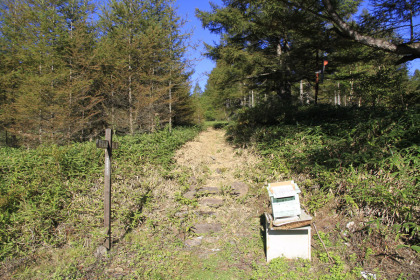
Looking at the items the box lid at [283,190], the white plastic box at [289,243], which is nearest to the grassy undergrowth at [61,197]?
the white plastic box at [289,243]

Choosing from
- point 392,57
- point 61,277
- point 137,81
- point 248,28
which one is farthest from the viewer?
point 137,81

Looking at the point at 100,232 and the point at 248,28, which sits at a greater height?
the point at 248,28

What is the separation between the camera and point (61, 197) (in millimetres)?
4574

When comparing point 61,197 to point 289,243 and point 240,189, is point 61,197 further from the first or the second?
point 289,243

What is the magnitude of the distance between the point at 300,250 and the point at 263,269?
23.4 inches

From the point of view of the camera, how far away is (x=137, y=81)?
10719 mm

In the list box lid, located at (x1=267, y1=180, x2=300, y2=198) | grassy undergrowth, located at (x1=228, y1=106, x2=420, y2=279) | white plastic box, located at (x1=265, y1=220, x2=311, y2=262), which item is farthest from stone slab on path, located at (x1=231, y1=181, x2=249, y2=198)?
box lid, located at (x1=267, y1=180, x2=300, y2=198)

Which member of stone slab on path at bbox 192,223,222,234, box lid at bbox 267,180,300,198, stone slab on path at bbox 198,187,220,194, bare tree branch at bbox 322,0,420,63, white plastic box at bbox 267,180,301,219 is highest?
bare tree branch at bbox 322,0,420,63

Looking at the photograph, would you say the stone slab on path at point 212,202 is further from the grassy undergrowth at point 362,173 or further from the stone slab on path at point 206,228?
the grassy undergrowth at point 362,173

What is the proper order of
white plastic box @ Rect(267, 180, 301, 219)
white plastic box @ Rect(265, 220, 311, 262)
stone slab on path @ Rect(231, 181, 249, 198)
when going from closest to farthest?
white plastic box @ Rect(267, 180, 301, 219) → white plastic box @ Rect(265, 220, 311, 262) → stone slab on path @ Rect(231, 181, 249, 198)

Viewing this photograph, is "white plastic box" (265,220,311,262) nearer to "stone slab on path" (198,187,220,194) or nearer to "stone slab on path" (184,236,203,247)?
"stone slab on path" (184,236,203,247)

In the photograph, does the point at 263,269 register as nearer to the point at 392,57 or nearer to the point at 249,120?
the point at 249,120

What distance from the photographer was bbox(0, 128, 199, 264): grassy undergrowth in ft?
12.7

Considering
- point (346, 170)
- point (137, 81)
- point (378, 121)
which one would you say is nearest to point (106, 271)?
point (346, 170)
